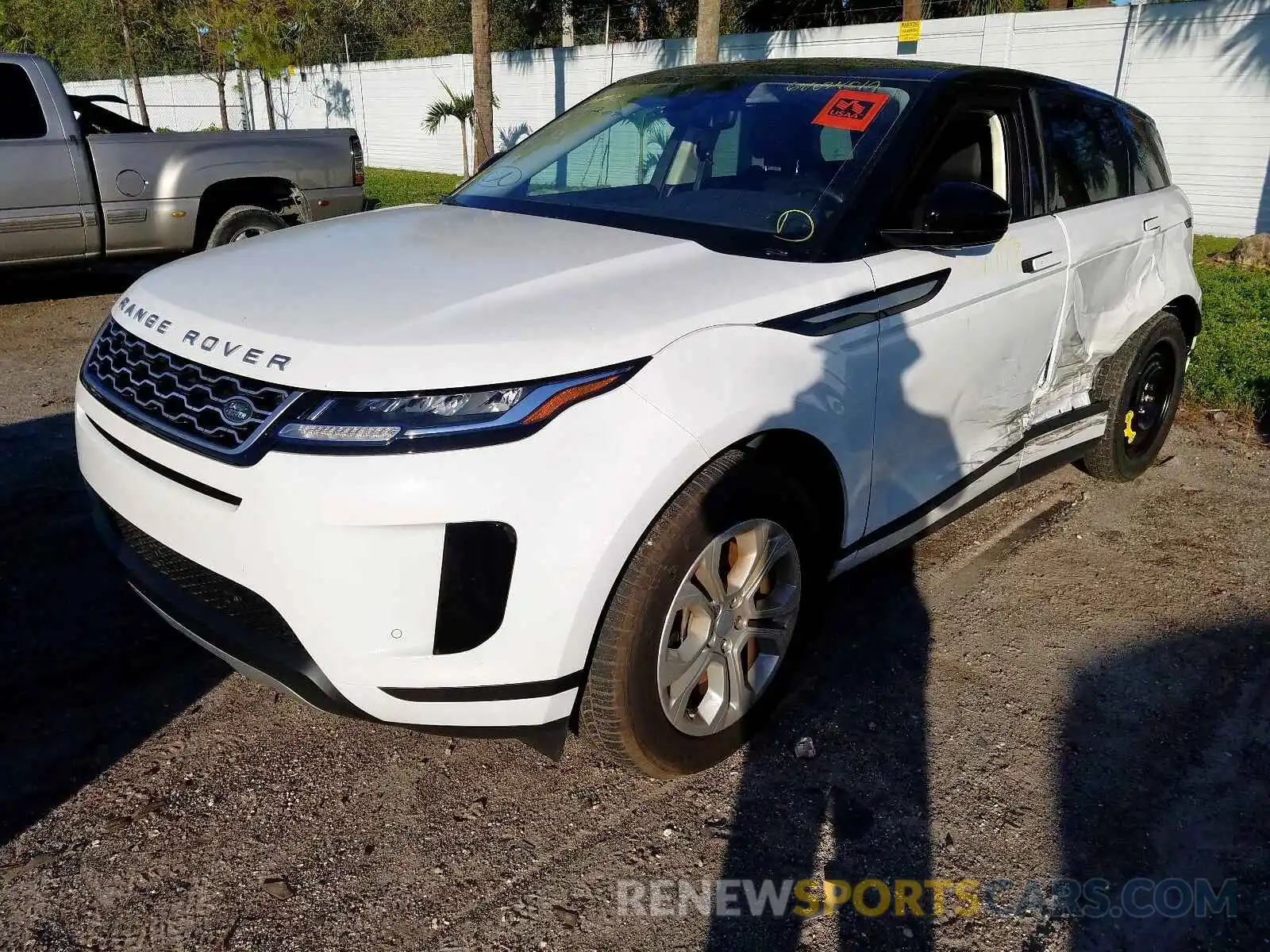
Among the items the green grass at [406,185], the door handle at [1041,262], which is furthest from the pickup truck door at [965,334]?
the green grass at [406,185]

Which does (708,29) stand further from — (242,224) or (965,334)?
(965,334)

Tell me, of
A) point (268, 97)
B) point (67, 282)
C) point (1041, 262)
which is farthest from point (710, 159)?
point (268, 97)

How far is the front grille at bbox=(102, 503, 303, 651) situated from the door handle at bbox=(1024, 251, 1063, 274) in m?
2.58

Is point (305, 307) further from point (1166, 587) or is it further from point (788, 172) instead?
point (1166, 587)

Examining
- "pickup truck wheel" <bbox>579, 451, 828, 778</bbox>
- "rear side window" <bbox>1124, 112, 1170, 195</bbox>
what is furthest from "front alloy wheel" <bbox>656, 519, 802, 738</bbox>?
"rear side window" <bbox>1124, 112, 1170, 195</bbox>

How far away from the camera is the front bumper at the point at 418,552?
1.98 metres

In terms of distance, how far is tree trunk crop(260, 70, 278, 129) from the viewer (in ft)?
77.5

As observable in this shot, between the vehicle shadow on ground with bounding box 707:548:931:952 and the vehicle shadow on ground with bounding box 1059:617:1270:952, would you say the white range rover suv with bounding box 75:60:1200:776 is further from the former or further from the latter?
the vehicle shadow on ground with bounding box 1059:617:1270:952

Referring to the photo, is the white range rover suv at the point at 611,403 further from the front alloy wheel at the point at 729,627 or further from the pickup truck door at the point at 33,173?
the pickup truck door at the point at 33,173

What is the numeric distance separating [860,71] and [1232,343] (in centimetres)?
475

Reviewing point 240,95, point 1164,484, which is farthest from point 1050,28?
point 240,95

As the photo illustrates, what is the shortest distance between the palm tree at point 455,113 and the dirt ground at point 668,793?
15.1 metres

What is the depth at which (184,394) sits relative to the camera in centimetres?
224

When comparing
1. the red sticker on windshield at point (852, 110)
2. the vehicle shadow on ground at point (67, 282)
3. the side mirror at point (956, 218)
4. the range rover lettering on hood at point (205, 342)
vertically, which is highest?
the red sticker on windshield at point (852, 110)
